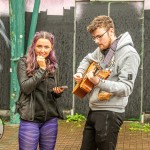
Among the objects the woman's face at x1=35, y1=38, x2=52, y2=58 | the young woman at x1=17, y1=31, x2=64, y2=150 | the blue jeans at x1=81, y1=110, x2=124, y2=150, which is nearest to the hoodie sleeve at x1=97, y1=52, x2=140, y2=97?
the blue jeans at x1=81, y1=110, x2=124, y2=150

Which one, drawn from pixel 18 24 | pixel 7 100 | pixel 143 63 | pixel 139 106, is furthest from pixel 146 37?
pixel 7 100

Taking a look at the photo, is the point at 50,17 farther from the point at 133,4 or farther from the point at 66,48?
the point at 133,4

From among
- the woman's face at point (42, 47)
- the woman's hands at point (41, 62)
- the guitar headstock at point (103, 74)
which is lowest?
the guitar headstock at point (103, 74)

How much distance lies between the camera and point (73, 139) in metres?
7.08

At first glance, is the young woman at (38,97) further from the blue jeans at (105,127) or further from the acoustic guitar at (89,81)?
the blue jeans at (105,127)

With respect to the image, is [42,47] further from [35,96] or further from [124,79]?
[124,79]

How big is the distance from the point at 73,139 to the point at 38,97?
121 inches

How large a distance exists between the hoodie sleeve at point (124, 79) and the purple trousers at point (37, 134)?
2.50ft

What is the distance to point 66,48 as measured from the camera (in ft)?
27.8

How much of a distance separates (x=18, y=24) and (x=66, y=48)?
3.66ft

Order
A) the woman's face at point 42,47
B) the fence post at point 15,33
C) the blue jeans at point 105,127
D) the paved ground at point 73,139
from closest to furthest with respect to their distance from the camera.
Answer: the blue jeans at point 105,127
the woman's face at point 42,47
the paved ground at point 73,139
the fence post at point 15,33

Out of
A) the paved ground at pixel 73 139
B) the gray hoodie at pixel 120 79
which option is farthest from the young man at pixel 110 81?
the paved ground at pixel 73 139

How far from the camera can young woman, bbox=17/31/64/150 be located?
161 inches

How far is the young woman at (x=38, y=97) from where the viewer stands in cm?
410
